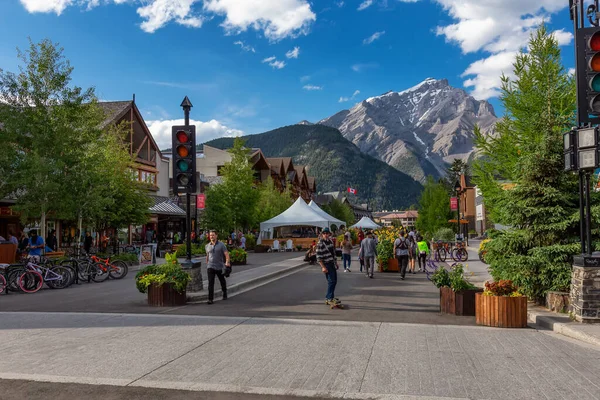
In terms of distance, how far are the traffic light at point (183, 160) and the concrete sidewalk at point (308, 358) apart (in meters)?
3.43

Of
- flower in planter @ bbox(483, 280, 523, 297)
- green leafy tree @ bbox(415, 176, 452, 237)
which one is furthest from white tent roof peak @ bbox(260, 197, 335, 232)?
flower in planter @ bbox(483, 280, 523, 297)

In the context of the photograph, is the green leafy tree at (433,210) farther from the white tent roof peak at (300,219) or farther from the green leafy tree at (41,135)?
the green leafy tree at (41,135)

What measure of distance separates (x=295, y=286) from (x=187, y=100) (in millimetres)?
6640

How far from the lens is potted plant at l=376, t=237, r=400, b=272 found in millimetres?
22962

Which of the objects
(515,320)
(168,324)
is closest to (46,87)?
(168,324)

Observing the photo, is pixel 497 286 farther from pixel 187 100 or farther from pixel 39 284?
pixel 39 284

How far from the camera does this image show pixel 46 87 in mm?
21844

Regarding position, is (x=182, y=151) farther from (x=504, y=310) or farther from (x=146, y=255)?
(x=146, y=255)

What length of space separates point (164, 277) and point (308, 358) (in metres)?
6.10

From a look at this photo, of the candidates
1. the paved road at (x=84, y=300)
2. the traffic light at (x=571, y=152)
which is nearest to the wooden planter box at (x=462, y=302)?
the traffic light at (x=571, y=152)

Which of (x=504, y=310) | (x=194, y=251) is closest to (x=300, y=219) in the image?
(x=194, y=251)

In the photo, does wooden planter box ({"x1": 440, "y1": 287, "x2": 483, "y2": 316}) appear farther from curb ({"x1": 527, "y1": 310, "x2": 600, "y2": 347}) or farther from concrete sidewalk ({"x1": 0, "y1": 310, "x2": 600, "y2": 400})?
concrete sidewalk ({"x1": 0, "y1": 310, "x2": 600, "y2": 400})

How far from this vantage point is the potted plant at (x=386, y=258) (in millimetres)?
22962

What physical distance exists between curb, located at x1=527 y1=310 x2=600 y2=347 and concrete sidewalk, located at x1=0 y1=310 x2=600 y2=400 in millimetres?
239
